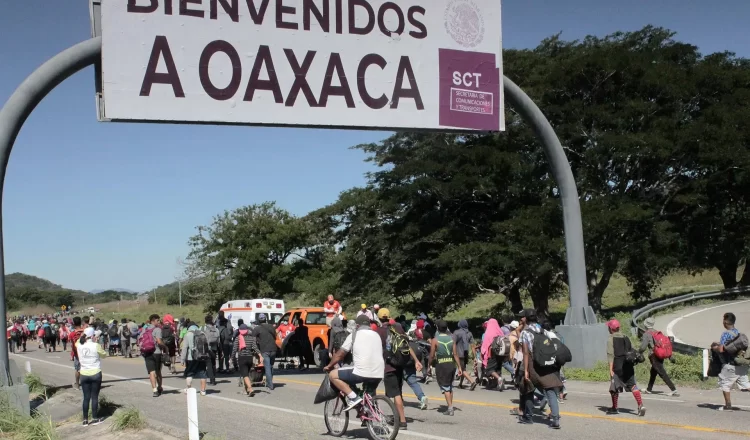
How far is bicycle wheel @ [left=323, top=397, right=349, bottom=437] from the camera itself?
9984 mm

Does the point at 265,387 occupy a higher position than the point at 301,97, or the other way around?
the point at 301,97

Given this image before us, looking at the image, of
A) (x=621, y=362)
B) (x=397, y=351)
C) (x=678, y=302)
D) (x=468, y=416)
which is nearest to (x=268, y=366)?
(x=468, y=416)

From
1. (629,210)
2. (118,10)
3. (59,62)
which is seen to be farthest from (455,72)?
(629,210)

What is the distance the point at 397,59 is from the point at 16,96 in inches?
286

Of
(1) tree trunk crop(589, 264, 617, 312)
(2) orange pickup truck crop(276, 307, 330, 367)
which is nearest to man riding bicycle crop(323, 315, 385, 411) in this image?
(2) orange pickup truck crop(276, 307, 330, 367)

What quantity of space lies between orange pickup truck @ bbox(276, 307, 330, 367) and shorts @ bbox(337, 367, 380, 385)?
40.9 ft

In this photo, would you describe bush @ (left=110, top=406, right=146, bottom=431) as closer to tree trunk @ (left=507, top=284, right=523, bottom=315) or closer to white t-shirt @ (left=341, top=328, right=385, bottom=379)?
white t-shirt @ (left=341, top=328, right=385, bottom=379)

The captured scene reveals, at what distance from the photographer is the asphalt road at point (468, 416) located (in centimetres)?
1014

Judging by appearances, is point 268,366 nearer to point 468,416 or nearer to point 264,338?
point 264,338

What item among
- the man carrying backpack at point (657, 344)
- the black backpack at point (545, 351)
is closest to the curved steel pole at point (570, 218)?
the man carrying backpack at point (657, 344)

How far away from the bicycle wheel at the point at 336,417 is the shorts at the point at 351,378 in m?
0.55

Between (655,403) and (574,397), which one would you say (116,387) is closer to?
(574,397)

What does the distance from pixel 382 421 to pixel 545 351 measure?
106 inches

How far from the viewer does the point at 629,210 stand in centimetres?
2731
